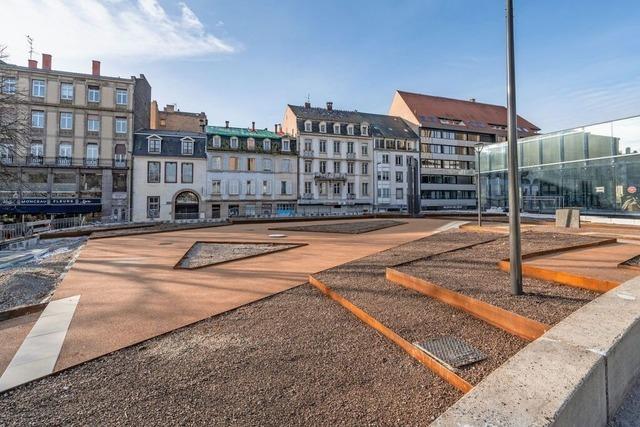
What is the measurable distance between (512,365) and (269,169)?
1521 inches

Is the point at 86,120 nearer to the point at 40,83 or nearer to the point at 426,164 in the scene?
the point at 40,83

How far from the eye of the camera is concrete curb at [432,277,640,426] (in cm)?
→ 174

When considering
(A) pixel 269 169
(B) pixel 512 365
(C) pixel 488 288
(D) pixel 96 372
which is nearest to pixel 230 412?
(D) pixel 96 372

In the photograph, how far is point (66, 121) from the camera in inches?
1323

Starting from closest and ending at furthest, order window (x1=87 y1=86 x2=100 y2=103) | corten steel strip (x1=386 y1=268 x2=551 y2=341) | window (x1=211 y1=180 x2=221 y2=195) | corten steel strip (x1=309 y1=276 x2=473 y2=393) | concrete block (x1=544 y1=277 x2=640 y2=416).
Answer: concrete block (x1=544 y1=277 x2=640 y2=416) < corten steel strip (x1=309 y1=276 x2=473 y2=393) < corten steel strip (x1=386 y1=268 x2=551 y2=341) < window (x1=87 y1=86 x2=100 y2=103) < window (x1=211 y1=180 x2=221 y2=195)

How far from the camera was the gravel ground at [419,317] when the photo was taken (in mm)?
3135

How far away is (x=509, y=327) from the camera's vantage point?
3.65 metres

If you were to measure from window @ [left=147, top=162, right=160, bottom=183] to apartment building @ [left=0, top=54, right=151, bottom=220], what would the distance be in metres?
1.97

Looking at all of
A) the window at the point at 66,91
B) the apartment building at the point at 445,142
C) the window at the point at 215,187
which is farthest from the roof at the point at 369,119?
the window at the point at 66,91

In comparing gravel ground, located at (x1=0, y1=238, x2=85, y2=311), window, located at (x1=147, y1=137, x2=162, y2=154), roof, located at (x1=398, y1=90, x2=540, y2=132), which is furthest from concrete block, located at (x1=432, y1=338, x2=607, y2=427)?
roof, located at (x1=398, y1=90, x2=540, y2=132)

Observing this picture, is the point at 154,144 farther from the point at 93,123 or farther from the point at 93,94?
the point at 93,94

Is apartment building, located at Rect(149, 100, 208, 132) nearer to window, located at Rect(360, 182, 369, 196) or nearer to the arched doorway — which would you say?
the arched doorway

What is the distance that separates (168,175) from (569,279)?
37.2 m

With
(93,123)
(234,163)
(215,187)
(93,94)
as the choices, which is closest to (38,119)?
(93,123)
